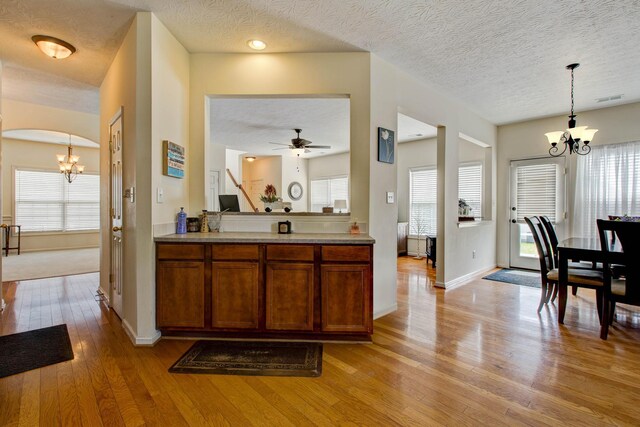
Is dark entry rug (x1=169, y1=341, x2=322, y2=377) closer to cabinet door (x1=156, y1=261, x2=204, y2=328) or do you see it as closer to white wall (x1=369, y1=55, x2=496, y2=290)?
cabinet door (x1=156, y1=261, x2=204, y2=328)

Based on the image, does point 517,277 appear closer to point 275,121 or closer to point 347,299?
point 347,299

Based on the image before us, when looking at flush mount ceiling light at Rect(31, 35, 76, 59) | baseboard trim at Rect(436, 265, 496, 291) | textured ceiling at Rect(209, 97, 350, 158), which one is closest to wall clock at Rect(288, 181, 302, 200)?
textured ceiling at Rect(209, 97, 350, 158)

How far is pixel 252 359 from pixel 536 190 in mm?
5461

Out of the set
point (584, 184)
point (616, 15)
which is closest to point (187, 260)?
point (616, 15)

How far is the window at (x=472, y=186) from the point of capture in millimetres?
5824

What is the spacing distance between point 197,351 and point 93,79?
3577mm

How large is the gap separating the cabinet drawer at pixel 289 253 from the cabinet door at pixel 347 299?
179 millimetres

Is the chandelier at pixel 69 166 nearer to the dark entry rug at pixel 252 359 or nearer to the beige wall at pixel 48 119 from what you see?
the beige wall at pixel 48 119

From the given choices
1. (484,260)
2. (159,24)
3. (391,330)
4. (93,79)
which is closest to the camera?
(159,24)

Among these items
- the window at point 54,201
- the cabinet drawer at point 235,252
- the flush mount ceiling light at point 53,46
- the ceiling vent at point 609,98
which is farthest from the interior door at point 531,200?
the window at point 54,201

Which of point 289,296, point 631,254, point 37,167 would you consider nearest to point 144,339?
point 289,296

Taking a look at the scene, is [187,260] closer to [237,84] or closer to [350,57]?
[237,84]

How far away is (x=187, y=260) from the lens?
2.54m

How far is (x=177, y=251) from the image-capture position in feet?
8.32
